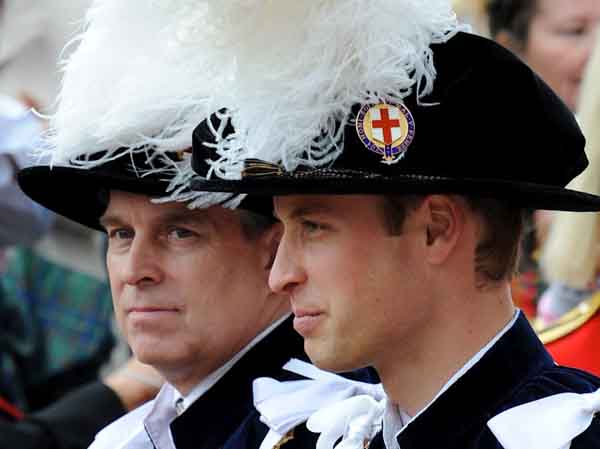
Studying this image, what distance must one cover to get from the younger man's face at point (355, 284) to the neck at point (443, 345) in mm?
22

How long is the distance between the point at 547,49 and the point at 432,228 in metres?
2.61

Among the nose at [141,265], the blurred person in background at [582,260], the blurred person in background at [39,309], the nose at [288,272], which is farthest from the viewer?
the blurred person in background at [39,309]

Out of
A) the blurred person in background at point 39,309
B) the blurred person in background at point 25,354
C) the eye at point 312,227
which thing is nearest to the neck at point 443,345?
the eye at point 312,227

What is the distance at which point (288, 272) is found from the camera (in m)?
2.42

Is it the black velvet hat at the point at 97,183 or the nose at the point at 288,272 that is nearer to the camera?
the nose at the point at 288,272

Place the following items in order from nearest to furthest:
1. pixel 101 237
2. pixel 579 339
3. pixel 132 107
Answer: pixel 132 107 < pixel 579 339 < pixel 101 237

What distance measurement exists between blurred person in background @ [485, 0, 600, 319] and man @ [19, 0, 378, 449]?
171 centimetres

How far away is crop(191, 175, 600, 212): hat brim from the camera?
2.30 metres

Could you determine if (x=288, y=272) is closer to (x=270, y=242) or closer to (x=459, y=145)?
(x=459, y=145)

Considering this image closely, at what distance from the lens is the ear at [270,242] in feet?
10.2

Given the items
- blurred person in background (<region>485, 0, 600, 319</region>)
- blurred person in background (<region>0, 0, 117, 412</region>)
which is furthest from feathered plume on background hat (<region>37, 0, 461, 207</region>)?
blurred person in background (<region>0, 0, 117, 412</region>)

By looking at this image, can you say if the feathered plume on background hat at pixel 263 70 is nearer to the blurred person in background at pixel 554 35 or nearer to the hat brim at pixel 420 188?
the hat brim at pixel 420 188

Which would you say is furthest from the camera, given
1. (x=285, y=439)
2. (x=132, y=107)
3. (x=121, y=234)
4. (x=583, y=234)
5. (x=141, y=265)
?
(x=583, y=234)

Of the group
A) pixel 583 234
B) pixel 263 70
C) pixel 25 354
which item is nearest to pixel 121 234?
pixel 263 70
